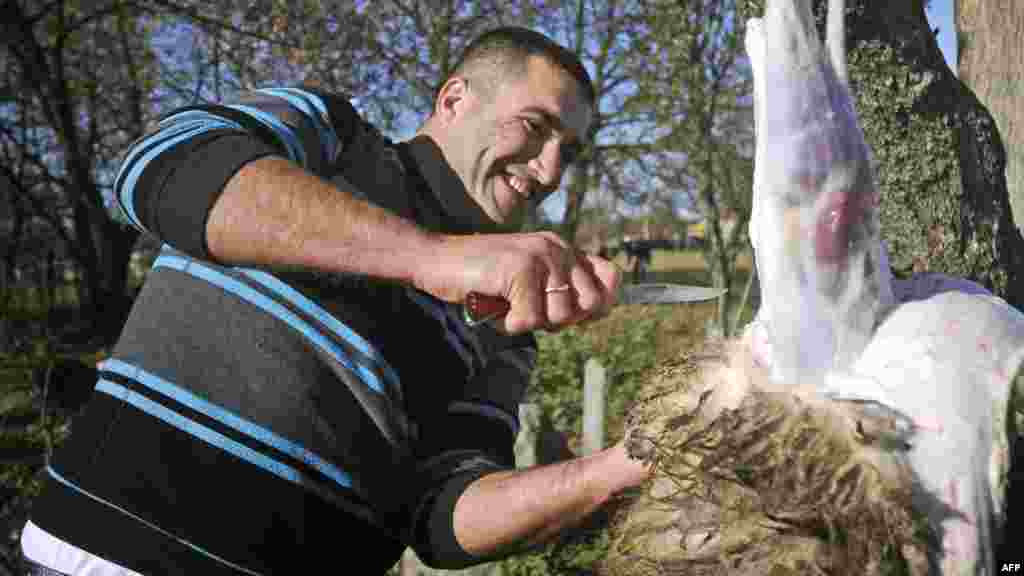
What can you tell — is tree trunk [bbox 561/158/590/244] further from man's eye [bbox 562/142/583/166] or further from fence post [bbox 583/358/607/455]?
man's eye [bbox 562/142/583/166]

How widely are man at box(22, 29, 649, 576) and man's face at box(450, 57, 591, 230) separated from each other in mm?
17

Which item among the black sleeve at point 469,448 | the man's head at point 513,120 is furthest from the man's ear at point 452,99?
the black sleeve at point 469,448

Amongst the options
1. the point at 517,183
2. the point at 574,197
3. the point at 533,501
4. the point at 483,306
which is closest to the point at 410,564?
the point at 533,501

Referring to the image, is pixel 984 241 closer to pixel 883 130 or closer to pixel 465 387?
pixel 883 130

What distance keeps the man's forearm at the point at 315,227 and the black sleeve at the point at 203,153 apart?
0.19 feet

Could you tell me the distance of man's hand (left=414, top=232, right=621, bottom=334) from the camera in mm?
1210

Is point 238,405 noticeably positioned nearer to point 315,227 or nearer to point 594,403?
point 315,227

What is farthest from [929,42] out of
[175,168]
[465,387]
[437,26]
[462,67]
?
[437,26]

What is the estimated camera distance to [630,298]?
Answer: 61.8 inches

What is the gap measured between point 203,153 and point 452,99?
1008 millimetres

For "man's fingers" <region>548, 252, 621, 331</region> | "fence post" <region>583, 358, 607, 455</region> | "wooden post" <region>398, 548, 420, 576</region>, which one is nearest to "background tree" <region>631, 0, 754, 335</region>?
"fence post" <region>583, 358, 607, 455</region>

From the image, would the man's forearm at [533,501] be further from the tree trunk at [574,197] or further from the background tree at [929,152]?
the tree trunk at [574,197]

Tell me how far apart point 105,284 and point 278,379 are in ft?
35.2

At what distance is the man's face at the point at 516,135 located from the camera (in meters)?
2.05
